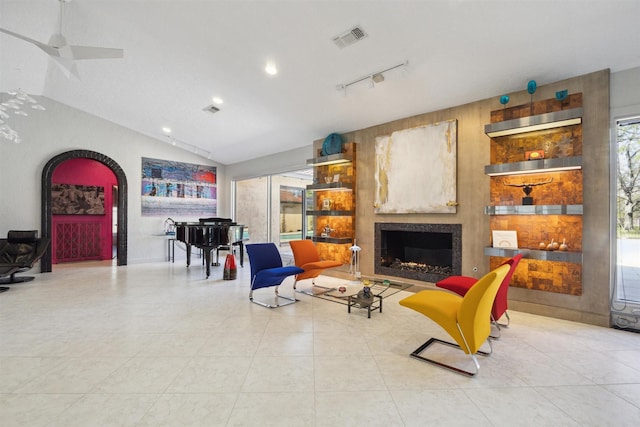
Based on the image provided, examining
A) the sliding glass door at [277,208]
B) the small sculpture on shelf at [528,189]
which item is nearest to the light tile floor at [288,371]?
the small sculpture on shelf at [528,189]

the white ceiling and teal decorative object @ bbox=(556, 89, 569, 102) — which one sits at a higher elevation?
the white ceiling

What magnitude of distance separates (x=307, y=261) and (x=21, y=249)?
5.92 metres

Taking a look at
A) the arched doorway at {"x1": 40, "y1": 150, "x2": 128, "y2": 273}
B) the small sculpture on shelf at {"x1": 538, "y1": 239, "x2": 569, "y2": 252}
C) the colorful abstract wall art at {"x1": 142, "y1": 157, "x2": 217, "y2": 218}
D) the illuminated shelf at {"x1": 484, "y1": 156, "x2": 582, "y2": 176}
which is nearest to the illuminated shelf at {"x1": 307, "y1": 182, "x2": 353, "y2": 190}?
the illuminated shelf at {"x1": 484, "y1": 156, "x2": 582, "y2": 176}

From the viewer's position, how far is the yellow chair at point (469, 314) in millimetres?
2432

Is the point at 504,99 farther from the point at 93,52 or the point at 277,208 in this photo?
the point at 277,208

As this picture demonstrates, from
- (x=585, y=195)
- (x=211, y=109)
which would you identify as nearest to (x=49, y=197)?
(x=211, y=109)

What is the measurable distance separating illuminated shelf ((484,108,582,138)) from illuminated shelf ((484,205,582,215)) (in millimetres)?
1047

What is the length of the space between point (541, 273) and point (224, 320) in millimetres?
4330

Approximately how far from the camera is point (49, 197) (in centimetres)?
682

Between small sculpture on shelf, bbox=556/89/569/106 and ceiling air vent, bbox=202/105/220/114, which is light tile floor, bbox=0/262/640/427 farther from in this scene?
ceiling air vent, bbox=202/105/220/114

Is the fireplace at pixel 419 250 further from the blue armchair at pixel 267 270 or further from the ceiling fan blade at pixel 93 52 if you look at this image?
the ceiling fan blade at pixel 93 52

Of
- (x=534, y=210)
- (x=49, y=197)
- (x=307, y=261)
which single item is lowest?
(x=307, y=261)

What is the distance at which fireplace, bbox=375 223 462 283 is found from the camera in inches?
189

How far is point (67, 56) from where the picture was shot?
3379 millimetres
